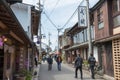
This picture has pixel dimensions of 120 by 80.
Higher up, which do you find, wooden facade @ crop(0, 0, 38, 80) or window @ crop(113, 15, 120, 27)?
window @ crop(113, 15, 120, 27)

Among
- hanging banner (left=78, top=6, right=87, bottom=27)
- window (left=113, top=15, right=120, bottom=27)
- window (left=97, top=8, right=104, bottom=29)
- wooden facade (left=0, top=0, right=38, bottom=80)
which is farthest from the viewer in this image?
window (left=97, top=8, right=104, bottom=29)

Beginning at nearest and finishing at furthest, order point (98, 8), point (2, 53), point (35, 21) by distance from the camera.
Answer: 1. point (2, 53)
2. point (98, 8)
3. point (35, 21)

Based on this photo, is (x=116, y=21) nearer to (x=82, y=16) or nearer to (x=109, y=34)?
(x=109, y=34)

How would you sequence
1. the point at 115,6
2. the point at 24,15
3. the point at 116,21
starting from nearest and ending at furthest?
the point at 116,21
the point at 115,6
the point at 24,15

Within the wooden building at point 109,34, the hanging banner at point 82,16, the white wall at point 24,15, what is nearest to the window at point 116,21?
the wooden building at point 109,34

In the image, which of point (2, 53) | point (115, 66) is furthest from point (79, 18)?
Result: point (2, 53)

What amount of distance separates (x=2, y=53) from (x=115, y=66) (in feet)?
31.8

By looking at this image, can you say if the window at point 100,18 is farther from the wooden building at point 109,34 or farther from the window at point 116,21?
the window at point 116,21

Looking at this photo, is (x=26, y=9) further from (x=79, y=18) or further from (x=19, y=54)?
(x=19, y=54)

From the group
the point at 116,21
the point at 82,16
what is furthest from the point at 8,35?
the point at 82,16

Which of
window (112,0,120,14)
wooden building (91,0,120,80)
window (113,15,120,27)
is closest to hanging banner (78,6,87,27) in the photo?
wooden building (91,0,120,80)

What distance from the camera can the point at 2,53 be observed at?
13.8 metres

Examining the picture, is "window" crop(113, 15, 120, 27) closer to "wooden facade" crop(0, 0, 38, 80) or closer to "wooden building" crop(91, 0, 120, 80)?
"wooden building" crop(91, 0, 120, 80)

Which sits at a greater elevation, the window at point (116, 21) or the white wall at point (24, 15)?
the white wall at point (24, 15)
